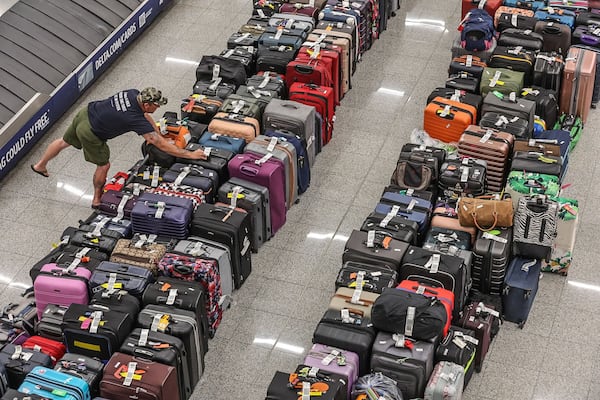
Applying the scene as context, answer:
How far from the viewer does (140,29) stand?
14.0 meters

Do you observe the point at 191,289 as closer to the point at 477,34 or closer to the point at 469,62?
the point at 469,62

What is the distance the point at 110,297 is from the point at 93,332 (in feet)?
1.45

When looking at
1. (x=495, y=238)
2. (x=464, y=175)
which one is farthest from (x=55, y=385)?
(x=464, y=175)

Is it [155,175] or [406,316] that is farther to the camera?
[155,175]

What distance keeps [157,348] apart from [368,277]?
6.32 ft

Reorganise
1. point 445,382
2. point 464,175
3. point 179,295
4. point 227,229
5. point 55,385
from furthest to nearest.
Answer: point 464,175
point 227,229
point 179,295
point 445,382
point 55,385

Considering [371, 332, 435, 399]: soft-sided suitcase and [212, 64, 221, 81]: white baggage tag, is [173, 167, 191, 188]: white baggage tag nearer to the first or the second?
[212, 64, 221, 81]: white baggage tag

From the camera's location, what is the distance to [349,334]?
8.58m

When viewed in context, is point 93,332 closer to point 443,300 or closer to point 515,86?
point 443,300

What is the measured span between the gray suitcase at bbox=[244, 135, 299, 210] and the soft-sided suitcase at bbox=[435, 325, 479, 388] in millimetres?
2579

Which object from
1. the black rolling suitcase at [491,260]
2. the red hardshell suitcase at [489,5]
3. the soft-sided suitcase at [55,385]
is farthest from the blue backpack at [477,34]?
the soft-sided suitcase at [55,385]

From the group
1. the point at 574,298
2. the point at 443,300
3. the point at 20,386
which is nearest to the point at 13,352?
the point at 20,386

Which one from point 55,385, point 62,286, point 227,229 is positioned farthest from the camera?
point 227,229

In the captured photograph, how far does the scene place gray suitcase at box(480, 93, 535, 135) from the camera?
11.0 meters
